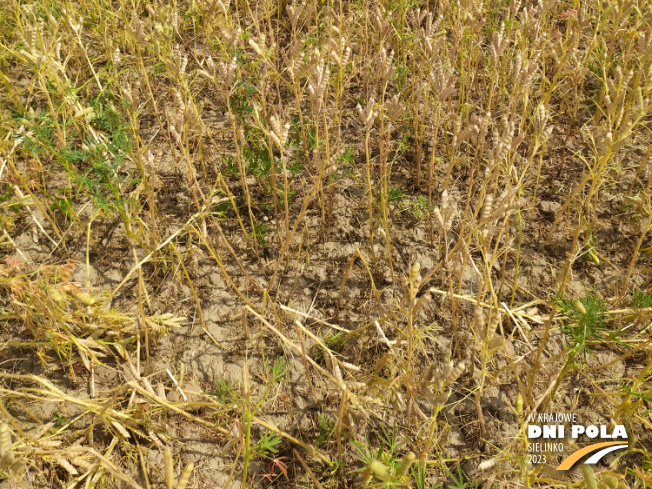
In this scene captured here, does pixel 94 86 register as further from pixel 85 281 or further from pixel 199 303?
pixel 199 303

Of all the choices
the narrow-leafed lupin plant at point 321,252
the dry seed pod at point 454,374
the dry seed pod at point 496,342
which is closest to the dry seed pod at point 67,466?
the narrow-leafed lupin plant at point 321,252

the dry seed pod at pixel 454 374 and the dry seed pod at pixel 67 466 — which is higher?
the dry seed pod at pixel 454 374

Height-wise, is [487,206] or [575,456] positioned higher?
[487,206]

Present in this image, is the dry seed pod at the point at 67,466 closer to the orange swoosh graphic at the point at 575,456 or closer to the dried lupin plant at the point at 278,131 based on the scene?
the dried lupin plant at the point at 278,131

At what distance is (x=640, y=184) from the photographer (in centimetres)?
222

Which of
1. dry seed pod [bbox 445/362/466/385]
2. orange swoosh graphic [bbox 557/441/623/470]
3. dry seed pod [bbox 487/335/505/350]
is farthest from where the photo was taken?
orange swoosh graphic [bbox 557/441/623/470]

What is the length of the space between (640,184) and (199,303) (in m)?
2.07

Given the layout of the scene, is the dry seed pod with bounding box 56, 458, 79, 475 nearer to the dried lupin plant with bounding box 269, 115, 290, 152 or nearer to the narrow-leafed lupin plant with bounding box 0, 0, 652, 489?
the narrow-leafed lupin plant with bounding box 0, 0, 652, 489

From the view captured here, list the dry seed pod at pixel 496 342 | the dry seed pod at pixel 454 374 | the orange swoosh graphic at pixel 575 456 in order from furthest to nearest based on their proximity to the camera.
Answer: the orange swoosh graphic at pixel 575 456 → the dry seed pod at pixel 496 342 → the dry seed pod at pixel 454 374

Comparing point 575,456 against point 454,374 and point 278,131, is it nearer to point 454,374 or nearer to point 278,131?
point 454,374

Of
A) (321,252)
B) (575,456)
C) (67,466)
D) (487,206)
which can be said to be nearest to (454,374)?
(487,206)

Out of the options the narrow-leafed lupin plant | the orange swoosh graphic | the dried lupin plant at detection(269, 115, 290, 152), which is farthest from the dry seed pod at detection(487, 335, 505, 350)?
the dried lupin plant at detection(269, 115, 290, 152)

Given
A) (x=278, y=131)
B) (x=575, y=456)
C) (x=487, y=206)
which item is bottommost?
(x=575, y=456)

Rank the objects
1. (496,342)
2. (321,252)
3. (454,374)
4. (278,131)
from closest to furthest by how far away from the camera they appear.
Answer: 1. (454,374)
2. (496,342)
3. (278,131)
4. (321,252)
